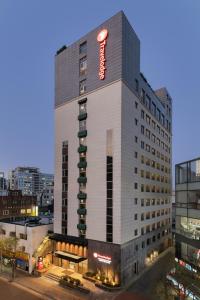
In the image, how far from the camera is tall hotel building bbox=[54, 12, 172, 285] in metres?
45.8

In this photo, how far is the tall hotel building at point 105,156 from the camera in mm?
45781

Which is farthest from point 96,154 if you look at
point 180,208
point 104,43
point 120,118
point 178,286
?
point 178,286

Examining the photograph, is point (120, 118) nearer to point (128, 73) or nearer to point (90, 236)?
point (128, 73)

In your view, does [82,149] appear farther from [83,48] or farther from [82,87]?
[83,48]

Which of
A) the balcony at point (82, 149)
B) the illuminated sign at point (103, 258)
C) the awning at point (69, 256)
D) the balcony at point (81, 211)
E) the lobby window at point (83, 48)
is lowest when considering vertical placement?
the awning at point (69, 256)

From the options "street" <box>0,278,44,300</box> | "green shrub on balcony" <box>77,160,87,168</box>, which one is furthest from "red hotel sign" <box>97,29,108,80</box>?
"street" <box>0,278,44,300</box>

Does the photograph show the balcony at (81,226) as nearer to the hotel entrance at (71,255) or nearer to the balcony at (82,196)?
the hotel entrance at (71,255)

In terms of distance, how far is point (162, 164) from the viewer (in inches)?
2842

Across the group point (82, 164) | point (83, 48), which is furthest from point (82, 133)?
point (83, 48)

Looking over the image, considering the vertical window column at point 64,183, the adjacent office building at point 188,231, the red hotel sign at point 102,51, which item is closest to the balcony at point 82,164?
the vertical window column at point 64,183

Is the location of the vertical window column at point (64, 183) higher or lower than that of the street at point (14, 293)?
higher

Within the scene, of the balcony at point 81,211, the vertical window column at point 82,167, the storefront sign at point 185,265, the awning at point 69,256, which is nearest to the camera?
the storefront sign at point 185,265

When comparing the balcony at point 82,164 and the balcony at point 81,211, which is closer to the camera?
the balcony at point 81,211

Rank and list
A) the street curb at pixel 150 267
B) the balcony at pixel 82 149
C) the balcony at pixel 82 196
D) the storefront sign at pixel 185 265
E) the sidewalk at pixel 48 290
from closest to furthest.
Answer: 1. the storefront sign at pixel 185 265
2. the sidewalk at pixel 48 290
3. the street curb at pixel 150 267
4. the balcony at pixel 82 196
5. the balcony at pixel 82 149
